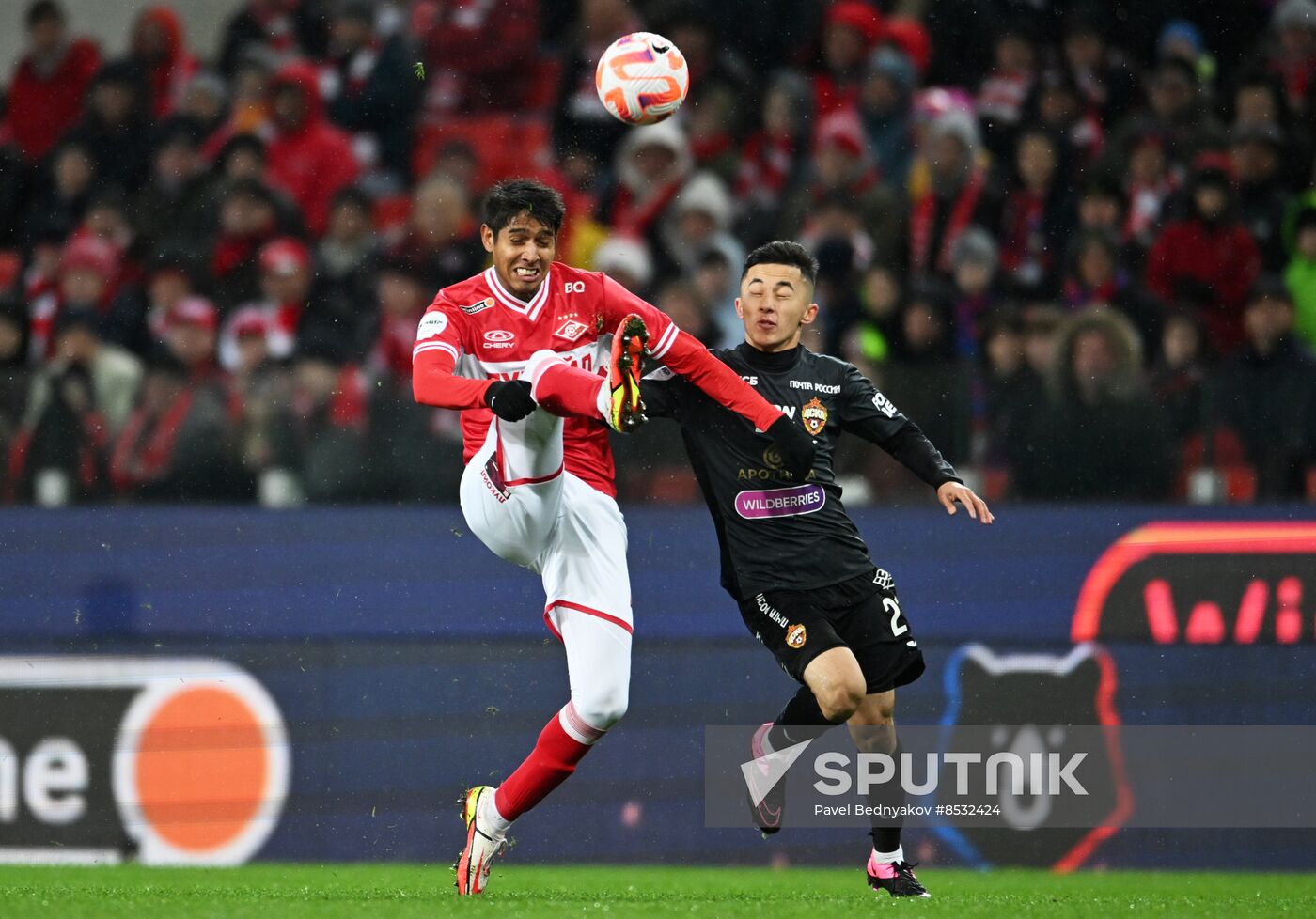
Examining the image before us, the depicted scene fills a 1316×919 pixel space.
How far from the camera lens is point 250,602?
791cm

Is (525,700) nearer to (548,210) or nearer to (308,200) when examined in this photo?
(548,210)

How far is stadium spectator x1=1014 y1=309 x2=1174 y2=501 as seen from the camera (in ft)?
25.5

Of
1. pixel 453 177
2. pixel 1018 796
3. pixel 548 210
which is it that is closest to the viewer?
pixel 548 210

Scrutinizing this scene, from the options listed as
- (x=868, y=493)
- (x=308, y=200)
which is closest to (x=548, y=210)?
(x=868, y=493)

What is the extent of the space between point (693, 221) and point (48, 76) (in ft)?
13.1

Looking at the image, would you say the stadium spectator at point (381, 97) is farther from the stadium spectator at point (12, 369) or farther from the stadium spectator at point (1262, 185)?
the stadium spectator at point (1262, 185)

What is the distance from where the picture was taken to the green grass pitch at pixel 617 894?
202 inches

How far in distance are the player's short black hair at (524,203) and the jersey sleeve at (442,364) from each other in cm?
34

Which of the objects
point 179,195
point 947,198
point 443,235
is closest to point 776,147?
point 947,198

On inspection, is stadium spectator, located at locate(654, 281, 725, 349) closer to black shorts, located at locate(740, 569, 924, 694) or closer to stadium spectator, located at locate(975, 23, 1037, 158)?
stadium spectator, located at locate(975, 23, 1037, 158)

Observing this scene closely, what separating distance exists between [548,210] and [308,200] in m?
4.40

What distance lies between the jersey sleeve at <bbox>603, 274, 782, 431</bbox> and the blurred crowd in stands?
208 centimetres

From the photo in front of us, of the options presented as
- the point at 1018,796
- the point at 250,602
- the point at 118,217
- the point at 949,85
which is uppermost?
the point at 949,85

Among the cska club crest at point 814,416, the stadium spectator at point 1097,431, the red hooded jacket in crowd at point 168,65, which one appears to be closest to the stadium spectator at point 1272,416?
the stadium spectator at point 1097,431
